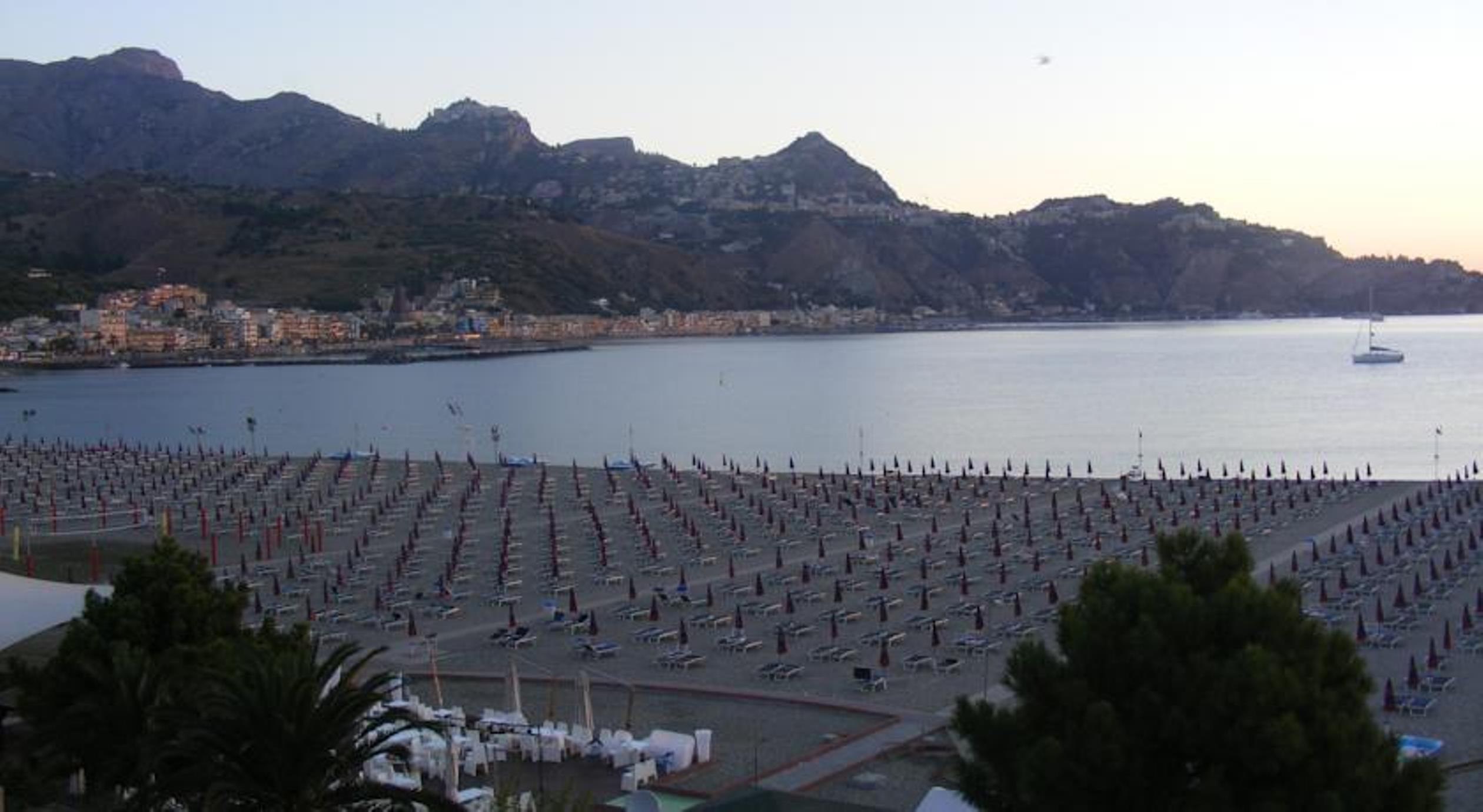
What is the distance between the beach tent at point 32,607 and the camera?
1641 centimetres

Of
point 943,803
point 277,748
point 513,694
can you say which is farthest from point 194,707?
point 513,694

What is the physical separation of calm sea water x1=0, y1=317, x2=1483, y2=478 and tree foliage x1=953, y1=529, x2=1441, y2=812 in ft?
171

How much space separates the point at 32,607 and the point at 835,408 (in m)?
80.4

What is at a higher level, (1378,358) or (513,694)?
(1378,358)

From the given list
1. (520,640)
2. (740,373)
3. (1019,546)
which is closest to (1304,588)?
(1019,546)

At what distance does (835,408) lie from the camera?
9594 cm

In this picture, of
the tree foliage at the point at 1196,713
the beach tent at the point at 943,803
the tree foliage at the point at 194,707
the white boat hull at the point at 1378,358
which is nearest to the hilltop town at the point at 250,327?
the white boat hull at the point at 1378,358

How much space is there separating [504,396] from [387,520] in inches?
2713

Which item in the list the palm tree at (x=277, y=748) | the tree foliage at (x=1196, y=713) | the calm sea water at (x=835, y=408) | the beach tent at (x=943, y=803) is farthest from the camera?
the calm sea water at (x=835, y=408)

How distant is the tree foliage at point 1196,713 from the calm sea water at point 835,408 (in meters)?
52.0

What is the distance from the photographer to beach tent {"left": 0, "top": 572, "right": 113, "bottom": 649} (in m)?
16.4

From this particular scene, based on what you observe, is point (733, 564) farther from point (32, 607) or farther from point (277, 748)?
point (277, 748)

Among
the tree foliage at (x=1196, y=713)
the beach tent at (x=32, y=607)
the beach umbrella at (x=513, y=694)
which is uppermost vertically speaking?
the tree foliage at (x=1196, y=713)

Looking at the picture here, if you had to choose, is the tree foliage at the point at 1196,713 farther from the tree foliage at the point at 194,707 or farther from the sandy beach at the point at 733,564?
the sandy beach at the point at 733,564
